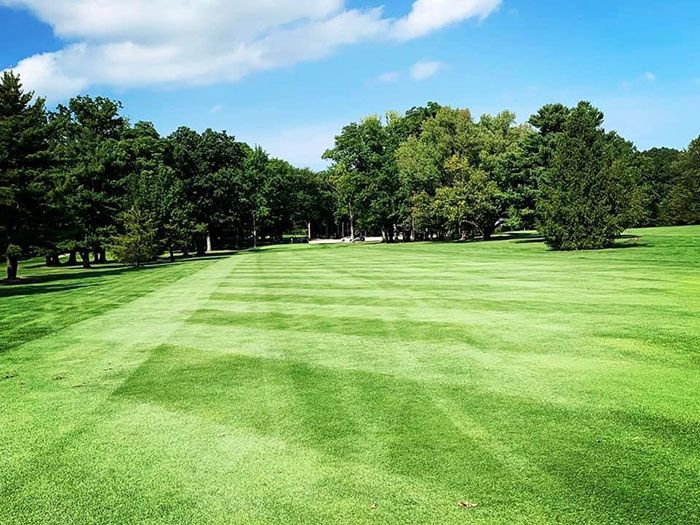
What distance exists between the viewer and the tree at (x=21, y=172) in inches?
1216

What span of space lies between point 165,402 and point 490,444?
13.6 feet

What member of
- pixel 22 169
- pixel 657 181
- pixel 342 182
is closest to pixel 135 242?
pixel 22 169

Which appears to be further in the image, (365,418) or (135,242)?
(135,242)

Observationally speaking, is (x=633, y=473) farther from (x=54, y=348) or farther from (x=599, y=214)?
(x=599, y=214)

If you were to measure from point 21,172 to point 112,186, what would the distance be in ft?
62.0

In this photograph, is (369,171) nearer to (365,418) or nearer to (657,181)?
(657,181)

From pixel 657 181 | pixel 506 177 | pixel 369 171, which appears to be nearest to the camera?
pixel 506 177

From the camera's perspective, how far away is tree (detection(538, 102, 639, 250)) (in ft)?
120

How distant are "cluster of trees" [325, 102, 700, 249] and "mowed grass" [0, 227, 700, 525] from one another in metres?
27.2

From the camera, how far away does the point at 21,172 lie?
102 ft

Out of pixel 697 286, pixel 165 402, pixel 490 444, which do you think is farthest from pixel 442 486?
pixel 697 286

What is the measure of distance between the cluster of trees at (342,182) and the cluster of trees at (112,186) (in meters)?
0.14

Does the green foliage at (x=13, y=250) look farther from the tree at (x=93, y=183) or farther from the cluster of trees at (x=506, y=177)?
the cluster of trees at (x=506, y=177)

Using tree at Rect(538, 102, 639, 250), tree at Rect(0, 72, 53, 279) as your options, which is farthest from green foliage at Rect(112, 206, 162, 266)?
tree at Rect(538, 102, 639, 250)
